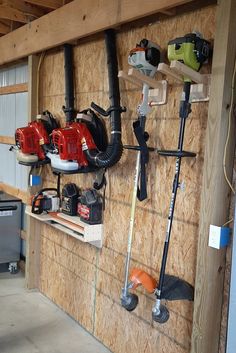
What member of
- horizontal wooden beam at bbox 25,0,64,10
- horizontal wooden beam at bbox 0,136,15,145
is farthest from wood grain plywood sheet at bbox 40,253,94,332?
horizontal wooden beam at bbox 25,0,64,10

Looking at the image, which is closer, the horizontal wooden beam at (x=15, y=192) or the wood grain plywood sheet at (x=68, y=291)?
the wood grain plywood sheet at (x=68, y=291)

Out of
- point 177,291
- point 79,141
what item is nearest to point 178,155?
point 177,291

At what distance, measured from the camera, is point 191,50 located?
6.36ft

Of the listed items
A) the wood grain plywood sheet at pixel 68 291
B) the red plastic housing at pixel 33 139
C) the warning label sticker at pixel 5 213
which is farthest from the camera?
the warning label sticker at pixel 5 213

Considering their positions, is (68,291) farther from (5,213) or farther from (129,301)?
(5,213)

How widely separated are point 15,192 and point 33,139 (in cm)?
132

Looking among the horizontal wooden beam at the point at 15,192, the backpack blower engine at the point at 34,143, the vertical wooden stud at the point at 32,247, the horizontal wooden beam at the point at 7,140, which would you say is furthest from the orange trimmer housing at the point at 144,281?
the horizontal wooden beam at the point at 7,140

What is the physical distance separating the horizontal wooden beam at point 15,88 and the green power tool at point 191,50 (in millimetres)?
2334

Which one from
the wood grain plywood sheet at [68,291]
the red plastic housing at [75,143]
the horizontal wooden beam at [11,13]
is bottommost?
the wood grain plywood sheet at [68,291]

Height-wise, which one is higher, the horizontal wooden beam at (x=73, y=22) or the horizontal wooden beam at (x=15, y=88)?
the horizontal wooden beam at (x=73, y=22)

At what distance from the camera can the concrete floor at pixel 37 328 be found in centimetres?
274

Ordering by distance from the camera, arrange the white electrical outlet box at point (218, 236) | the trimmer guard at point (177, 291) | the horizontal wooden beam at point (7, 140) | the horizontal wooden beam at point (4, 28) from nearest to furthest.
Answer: the white electrical outlet box at point (218, 236)
the trimmer guard at point (177, 291)
the horizontal wooden beam at point (4, 28)
the horizontal wooden beam at point (7, 140)

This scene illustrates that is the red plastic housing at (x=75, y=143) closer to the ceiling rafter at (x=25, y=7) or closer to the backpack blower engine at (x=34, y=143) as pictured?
the backpack blower engine at (x=34, y=143)

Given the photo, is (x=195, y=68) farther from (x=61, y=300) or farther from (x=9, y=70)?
(x=9, y=70)
